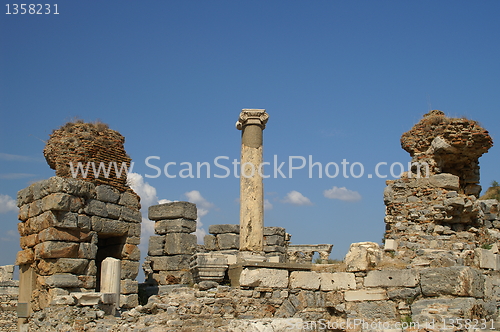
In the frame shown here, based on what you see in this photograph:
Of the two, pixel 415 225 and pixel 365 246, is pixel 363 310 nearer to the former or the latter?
pixel 365 246

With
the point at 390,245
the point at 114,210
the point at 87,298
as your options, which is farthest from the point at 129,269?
the point at 390,245

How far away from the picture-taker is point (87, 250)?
1230 centimetres

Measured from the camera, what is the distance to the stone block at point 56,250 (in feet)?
38.4

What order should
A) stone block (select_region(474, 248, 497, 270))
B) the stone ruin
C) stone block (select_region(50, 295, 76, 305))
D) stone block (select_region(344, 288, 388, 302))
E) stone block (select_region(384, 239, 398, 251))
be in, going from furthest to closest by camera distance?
stone block (select_region(50, 295, 76, 305))
stone block (select_region(384, 239, 398, 251))
stone block (select_region(474, 248, 497, 270))
stone block (select_region(344, 288, 388, 302))
the stone ruin

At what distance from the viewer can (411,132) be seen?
538 inches

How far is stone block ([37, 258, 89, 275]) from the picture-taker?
38.4 ft

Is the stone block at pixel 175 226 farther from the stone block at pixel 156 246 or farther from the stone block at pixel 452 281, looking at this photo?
the stone block at pixel 452 281

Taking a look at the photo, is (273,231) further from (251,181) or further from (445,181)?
(445,181)

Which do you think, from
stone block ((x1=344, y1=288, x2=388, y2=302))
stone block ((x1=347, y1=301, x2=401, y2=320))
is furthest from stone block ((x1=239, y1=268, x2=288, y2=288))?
stone block ((x1=347, y1=301, x2=401, y2=320))

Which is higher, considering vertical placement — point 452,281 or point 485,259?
point 485,259

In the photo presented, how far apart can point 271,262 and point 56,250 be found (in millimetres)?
5187

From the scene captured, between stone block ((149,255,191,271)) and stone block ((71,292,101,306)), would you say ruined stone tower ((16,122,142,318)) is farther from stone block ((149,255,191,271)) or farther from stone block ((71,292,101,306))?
stone block ((149,255,191,271))

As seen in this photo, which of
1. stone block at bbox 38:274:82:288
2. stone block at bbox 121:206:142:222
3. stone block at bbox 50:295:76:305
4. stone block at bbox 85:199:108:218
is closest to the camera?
stone block at bbox 50:295:76:305

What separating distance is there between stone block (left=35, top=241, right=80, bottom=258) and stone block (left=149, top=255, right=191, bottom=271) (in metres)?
3.62
